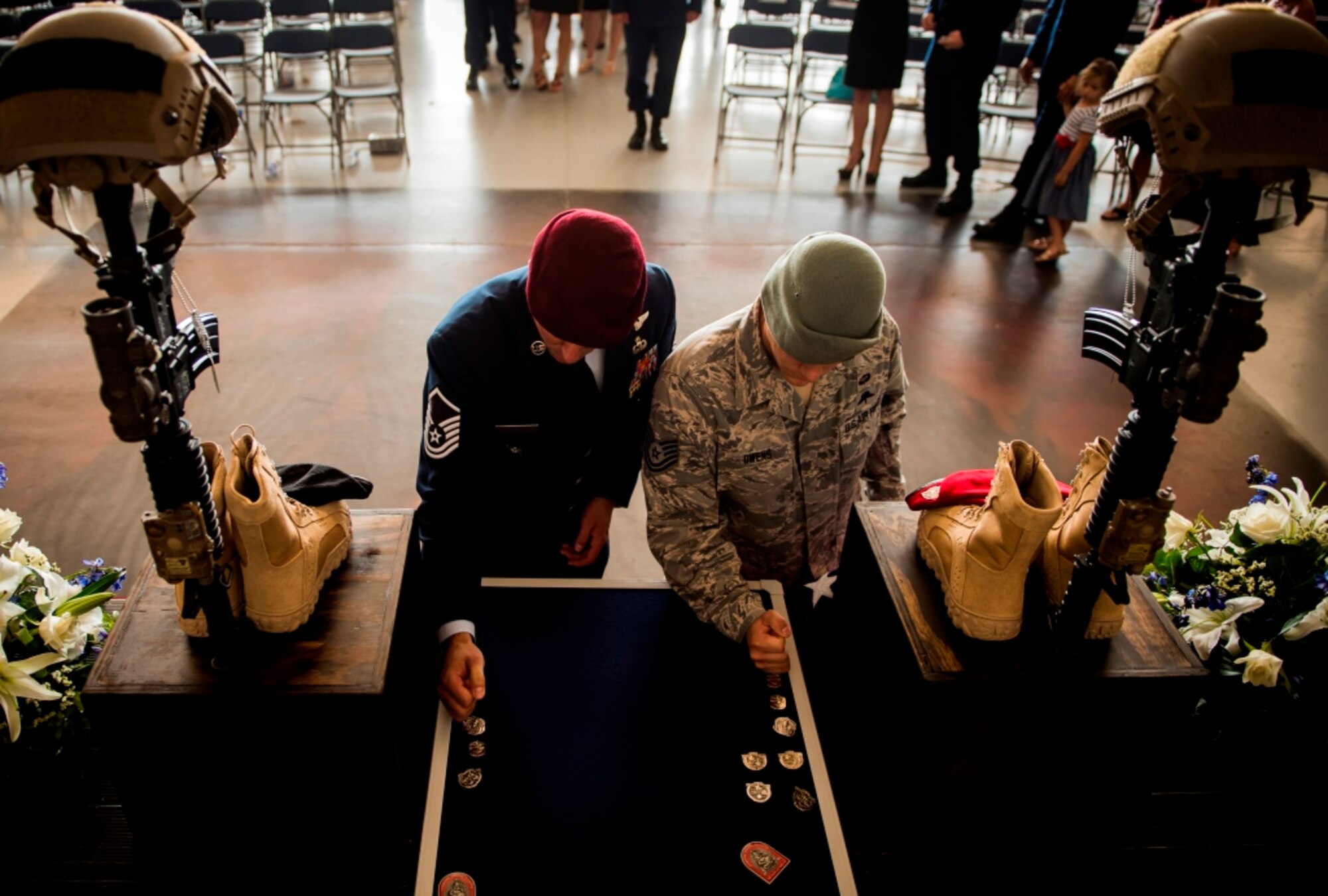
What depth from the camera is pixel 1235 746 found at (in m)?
1.92

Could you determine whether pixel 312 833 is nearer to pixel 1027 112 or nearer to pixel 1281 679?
pixel 1281 679

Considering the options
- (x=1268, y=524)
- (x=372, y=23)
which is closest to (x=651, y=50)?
(x=372, y=23)

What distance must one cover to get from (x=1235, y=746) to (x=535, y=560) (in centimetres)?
163

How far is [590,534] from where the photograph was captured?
220cm

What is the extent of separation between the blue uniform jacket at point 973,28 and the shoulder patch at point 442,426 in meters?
5.24

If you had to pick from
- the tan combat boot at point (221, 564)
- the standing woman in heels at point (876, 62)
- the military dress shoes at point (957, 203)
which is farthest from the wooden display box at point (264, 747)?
the standing woman in heels at point (876, 62)

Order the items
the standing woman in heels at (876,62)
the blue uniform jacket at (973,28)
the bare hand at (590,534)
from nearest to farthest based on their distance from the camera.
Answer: the bare hand at (590,534)
the blue uniform jacket at (973,28)
the standing woman in heels at (876,62)

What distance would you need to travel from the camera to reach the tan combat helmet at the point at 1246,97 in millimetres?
1148

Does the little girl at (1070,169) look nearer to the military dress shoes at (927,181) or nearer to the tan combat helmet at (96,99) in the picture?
the military dress shoes at (927,181)

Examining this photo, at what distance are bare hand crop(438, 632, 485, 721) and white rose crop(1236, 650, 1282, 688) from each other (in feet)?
5.01

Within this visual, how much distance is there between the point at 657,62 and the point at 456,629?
19.6ft

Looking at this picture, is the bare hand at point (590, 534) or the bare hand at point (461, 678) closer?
the bare hand at point (461, 678)

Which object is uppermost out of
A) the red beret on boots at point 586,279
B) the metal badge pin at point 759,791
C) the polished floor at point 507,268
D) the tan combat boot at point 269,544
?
the red beret on boots at point 586,279

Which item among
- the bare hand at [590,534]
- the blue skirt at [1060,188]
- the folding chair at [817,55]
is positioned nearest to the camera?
the bare hand at [590,534]
